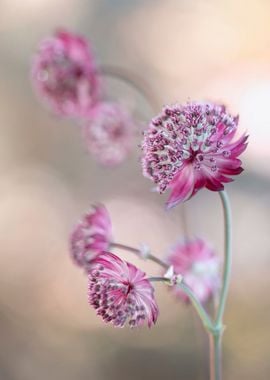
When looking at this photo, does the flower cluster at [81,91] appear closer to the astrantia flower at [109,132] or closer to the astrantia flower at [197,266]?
the astrantia flower at [109,132]

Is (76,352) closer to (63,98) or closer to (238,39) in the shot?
(63,98)

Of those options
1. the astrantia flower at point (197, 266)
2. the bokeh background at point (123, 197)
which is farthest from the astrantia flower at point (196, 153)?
the bokeh background at point (123, 197)

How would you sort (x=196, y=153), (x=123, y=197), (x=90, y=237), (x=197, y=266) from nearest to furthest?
(x=196, y=153) < (x=90, y=237) < (x=197, y=266) < (x=123, y=197)

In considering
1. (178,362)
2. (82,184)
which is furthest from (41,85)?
(82,184)

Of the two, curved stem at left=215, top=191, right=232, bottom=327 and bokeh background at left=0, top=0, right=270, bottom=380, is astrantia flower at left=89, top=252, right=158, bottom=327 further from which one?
bokeh background at left=0, top=0, right=270, bottom=380

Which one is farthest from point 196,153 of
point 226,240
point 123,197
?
point 123,197

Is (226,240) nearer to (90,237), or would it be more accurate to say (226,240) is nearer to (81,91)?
(90,237)

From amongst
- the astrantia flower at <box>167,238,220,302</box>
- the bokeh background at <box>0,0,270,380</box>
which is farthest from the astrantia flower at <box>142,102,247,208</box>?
the bokeh background at <box>0,0,270,380</box>
